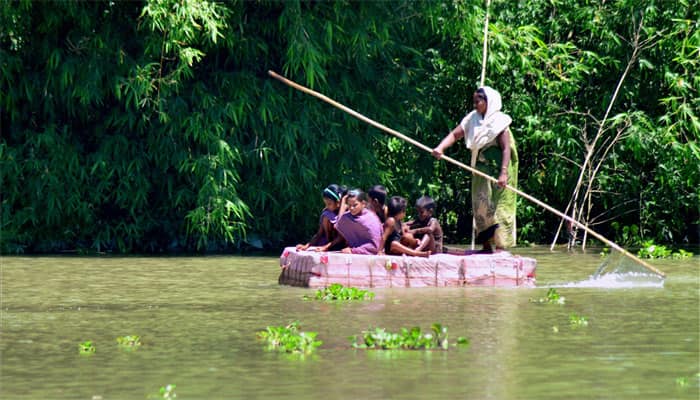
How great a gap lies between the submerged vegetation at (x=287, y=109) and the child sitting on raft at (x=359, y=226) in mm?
4453

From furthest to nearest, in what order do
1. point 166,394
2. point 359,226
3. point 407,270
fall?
point 359,226
point 407,270
point 166,394

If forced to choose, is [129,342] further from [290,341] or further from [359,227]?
[359,227]

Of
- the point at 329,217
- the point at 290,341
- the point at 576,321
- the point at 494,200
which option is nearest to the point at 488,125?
the point at 494,200

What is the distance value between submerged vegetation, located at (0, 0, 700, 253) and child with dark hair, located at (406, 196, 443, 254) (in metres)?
4.32

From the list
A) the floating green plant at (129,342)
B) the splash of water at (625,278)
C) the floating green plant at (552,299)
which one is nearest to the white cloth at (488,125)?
the splash of water at (625,278)

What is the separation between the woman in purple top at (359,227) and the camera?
1219cm

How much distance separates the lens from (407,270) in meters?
12.0

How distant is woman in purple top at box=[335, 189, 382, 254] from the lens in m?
12.2

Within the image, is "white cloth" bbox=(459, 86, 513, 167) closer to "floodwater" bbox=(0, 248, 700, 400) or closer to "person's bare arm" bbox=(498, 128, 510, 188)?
"person's bare arm" bbox=(498, 128, 510, 188)

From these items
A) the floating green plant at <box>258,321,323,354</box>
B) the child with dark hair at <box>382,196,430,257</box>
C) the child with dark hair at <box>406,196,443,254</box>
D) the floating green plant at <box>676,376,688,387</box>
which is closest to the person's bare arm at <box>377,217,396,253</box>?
the child with dark hair at <box>382,196,430,257</box>

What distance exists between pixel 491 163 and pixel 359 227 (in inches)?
59.6

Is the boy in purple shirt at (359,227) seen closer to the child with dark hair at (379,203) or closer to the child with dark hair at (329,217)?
the child with dark hair at (379,203)

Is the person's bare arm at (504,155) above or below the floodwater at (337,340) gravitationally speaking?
above

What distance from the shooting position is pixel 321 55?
1691 cm
